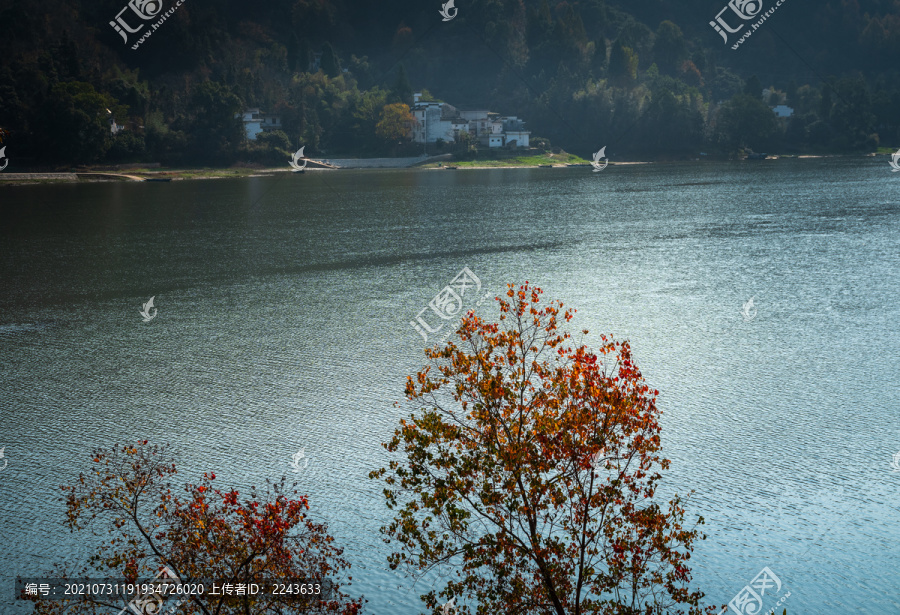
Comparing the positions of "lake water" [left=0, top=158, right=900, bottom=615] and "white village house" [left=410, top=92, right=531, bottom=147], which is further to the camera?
"white village house" [left=410, top=92, right=531, bottom=147]

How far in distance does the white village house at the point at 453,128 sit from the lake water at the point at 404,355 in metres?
82.6

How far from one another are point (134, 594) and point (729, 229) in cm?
4815

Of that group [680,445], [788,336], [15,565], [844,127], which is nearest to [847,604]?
A: [680,445]

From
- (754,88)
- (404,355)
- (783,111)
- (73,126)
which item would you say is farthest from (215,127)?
(783,111)

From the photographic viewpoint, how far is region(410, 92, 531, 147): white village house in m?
142

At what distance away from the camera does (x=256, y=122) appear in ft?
437

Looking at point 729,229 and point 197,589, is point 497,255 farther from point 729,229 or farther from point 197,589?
point 197,589

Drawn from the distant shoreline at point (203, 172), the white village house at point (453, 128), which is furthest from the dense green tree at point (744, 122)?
the white village house at point (453, 128)

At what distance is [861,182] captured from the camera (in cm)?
8625

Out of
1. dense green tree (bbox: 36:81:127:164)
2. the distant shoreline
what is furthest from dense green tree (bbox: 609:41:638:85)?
dense green tree (bbox: 36:81:127:164)

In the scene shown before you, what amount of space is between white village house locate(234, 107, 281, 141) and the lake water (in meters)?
71.5

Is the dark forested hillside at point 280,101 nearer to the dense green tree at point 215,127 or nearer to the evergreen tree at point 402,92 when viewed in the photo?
the dense green tree at point 215,127

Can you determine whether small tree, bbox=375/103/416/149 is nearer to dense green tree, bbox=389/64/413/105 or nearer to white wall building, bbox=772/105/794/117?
dense green tree, bbox=389/64/413/105

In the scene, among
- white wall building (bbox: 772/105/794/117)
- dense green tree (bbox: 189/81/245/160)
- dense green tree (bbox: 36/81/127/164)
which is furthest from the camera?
white wall building (bbox: 772/105/794/117)
